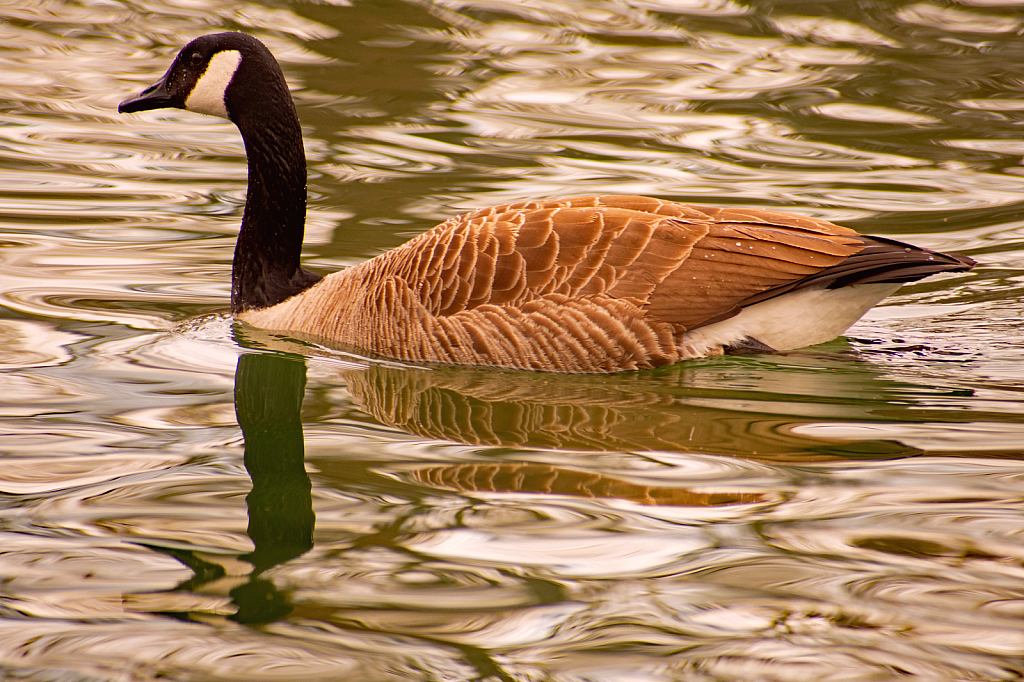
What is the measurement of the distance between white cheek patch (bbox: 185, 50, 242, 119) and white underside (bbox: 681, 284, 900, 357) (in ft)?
12.6

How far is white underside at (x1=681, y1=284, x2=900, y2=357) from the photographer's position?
274 inches

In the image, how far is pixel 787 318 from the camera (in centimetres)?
704

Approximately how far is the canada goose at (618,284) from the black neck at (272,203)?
930 millimetres

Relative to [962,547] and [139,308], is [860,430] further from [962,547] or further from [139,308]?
[139,308]

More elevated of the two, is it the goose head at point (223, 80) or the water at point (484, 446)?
the goose head at point (223, 80)

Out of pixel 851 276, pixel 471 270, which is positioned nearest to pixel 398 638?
pixel 471 270

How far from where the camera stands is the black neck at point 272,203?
811 cm

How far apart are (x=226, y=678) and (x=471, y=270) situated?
150 inches

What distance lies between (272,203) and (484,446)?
3320 millimetres

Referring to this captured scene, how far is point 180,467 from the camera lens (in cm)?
542

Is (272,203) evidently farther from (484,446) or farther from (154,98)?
(484,446)

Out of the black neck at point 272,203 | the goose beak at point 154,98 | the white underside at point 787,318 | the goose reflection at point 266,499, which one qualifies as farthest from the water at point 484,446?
the goose beak at point 154,98

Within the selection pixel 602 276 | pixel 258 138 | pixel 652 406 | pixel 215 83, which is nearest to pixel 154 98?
pixel 215 83

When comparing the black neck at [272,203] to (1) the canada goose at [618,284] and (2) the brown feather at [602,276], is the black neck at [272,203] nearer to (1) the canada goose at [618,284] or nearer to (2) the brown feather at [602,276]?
(1) the canada goose at [618,284]
